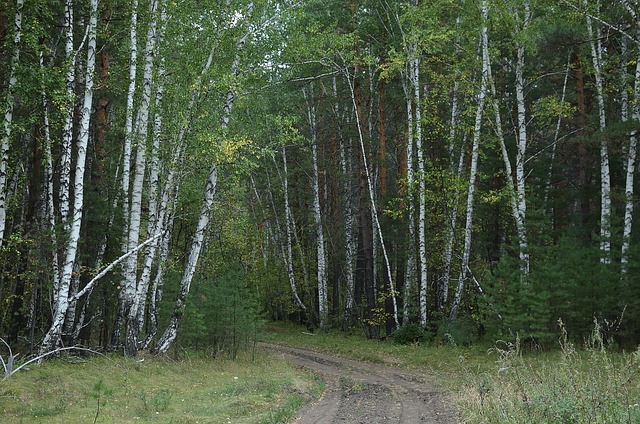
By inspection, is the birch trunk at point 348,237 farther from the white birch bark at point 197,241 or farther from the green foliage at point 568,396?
the green foliage at point 568,396

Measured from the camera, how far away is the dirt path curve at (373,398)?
884 cm

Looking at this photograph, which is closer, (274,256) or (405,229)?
(405,229)

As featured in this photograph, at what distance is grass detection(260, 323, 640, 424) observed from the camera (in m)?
5.73

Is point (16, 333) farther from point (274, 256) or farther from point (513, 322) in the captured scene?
point (274, 256)

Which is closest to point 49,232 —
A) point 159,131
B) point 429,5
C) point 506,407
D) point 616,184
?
point 159,131

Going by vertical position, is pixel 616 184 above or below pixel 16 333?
above

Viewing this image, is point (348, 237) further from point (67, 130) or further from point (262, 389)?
point (67, 130)

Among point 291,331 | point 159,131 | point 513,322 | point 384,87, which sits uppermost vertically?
point 384,87

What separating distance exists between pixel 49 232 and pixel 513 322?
11.7 m

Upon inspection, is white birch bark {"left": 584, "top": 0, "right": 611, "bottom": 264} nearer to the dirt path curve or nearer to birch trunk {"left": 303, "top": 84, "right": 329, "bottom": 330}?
the dirt path curve

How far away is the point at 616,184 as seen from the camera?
2123 centimetres

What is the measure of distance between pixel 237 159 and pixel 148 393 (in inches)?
287

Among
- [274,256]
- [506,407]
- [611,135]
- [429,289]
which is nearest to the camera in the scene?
[506,407]

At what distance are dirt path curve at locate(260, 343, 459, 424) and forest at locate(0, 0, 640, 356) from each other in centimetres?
345
